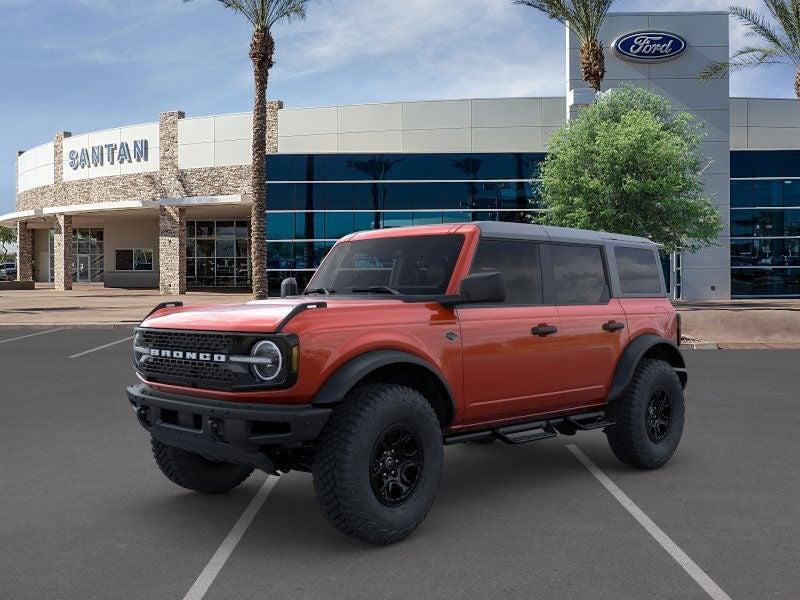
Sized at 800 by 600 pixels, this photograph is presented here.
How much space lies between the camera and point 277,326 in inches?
164

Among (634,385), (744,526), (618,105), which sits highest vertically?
(618,105)

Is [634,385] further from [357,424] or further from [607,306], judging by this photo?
[357,424]

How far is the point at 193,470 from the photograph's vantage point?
5.40 meters

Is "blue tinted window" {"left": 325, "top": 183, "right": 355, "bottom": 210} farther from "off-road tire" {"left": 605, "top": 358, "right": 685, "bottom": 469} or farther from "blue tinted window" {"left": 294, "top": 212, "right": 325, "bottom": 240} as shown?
"off-road tire" {"left": 605, "top": 358, "right": 685, "bottom": 469}

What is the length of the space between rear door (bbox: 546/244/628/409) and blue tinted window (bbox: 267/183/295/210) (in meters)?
29.6

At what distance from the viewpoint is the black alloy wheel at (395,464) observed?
443 cm

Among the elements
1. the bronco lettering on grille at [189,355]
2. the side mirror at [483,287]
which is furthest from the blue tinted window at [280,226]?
the side mirror at [483,287]

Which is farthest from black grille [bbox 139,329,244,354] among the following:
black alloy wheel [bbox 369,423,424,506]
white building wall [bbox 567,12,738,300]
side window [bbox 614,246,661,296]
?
white building wall [bbox 567,12,738,300]

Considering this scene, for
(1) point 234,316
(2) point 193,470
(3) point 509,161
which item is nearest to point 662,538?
(1) point 234,316

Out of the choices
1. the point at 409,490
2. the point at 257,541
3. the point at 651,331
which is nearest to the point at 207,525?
the point at 257,541

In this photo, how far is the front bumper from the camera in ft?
13.5

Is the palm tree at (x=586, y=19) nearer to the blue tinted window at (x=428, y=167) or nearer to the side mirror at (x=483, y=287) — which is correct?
the blue tinted window at (x=428, y=167)

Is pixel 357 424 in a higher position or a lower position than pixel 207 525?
higher

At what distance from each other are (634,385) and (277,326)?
3321 millimetres
